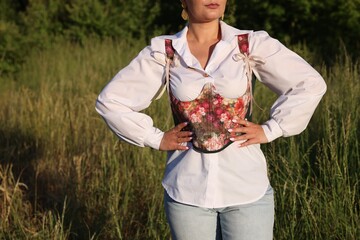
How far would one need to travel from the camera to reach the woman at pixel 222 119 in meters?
2.48

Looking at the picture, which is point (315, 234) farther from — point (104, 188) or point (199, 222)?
point (104, 188)

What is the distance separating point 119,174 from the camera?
4.88 m

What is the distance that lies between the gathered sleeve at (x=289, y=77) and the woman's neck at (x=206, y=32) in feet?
0.57

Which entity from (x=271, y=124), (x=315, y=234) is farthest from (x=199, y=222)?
(x=315, y=234)

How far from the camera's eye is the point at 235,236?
97.7 inches

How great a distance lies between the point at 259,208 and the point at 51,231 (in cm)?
207

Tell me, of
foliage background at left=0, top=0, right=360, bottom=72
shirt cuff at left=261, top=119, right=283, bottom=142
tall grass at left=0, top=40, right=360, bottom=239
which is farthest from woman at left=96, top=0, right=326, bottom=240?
foliage background at left=0, top=0, right=360, bottom=72

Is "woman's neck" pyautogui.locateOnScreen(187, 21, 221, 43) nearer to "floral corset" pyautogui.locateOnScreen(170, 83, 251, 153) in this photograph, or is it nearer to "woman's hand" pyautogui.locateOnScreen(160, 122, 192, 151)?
"floral corset" pyautogui.locateOnScreen(170, 83, 251, 153)

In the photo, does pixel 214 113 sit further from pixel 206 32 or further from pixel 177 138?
pixel 206 32

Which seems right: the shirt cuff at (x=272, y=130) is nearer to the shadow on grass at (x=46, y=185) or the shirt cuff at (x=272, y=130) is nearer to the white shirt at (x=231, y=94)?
the white shirt at (x=231, y=94)

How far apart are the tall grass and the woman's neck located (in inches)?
45.7

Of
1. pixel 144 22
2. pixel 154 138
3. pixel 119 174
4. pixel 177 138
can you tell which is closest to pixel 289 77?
pixel 177 138

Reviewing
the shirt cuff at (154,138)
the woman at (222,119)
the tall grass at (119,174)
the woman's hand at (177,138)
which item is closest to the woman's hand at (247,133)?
the woman at (222,119)

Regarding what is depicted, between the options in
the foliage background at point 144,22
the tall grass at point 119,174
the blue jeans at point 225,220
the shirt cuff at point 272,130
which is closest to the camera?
the blue jeans at point 225,220
